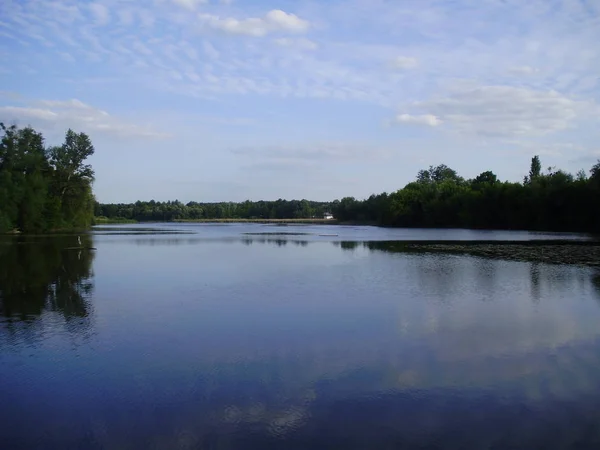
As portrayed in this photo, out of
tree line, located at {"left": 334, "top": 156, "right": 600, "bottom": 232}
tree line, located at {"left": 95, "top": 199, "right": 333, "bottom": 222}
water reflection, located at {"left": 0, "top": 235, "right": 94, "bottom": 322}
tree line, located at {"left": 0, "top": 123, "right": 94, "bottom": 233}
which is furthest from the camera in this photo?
tree line, located at {"left": 95, "top": 199, "right": 333, "bottom": 222}

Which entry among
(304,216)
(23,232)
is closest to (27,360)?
(23,232)

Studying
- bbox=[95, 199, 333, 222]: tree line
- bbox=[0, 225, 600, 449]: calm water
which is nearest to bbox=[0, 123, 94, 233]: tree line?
bbox=[0, 225, 600, 449]: calm water

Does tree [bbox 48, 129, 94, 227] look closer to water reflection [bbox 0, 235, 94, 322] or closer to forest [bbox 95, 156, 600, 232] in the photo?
forest [bbox 95, 156, 600, 232]

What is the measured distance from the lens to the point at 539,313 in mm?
11906

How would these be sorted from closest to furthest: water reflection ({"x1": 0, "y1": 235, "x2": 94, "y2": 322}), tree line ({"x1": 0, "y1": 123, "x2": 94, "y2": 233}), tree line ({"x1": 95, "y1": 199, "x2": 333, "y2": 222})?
1. water reflection ({"x1": 0, "y1": 235, "x2": 94, "y2": 322})
2. tree line ({"x1": 0, "y1": 123, "x2": 94, "y2": 233})
3. tree line ({"x1": 95, "y1": 199, "x2": 333, "y2": 222})

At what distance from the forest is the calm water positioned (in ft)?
161

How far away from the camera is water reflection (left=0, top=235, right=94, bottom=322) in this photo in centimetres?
1233

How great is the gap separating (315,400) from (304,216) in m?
169

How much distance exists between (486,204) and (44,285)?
71788mm

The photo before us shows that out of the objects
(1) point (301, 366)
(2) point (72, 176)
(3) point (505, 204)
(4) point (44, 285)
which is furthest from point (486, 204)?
(1) point (301, 366)

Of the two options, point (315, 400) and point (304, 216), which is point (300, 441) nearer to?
point (315, 400)

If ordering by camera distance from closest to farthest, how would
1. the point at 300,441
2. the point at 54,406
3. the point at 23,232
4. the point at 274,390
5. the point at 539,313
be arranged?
the point at 300,441, the point at 54,406, the point at 274,390, the point at 539,313, the point at 23,232

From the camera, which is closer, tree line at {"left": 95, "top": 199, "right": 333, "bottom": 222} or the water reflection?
the water reflection

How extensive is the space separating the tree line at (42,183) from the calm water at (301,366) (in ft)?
126
